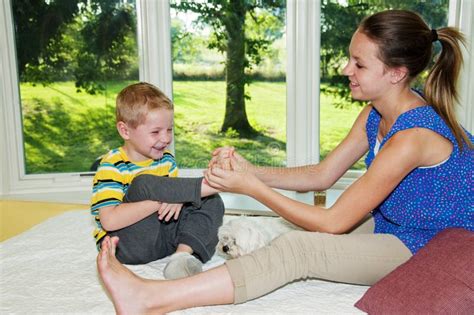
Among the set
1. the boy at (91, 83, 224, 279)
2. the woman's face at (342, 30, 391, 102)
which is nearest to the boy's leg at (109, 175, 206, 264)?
the boy at (91, 83, 224, 279)

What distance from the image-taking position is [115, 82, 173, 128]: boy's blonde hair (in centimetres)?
168

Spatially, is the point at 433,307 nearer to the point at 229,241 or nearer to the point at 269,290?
the point at 269,290

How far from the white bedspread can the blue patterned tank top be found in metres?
0.25

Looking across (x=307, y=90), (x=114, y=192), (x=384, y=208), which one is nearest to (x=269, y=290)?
(x=384, y=208)

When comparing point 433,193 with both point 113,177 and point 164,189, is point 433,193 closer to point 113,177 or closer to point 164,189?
point 164,189

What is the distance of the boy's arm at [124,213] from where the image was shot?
1.60m

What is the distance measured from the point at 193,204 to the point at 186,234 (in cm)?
11

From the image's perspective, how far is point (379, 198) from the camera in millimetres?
1430

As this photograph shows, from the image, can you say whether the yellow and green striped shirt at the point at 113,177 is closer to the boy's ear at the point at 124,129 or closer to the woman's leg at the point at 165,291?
the boy's ear at the point at 124,129

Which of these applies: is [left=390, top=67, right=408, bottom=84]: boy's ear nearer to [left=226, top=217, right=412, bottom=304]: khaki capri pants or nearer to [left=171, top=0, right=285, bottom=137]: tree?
[left=226, top=217, right=412, bottom=304]: khaki capri pants

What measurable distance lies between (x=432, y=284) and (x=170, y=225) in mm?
864

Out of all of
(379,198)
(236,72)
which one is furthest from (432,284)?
(236,72)

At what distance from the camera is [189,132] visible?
109 inches

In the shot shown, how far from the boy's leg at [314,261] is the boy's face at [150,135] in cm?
52
